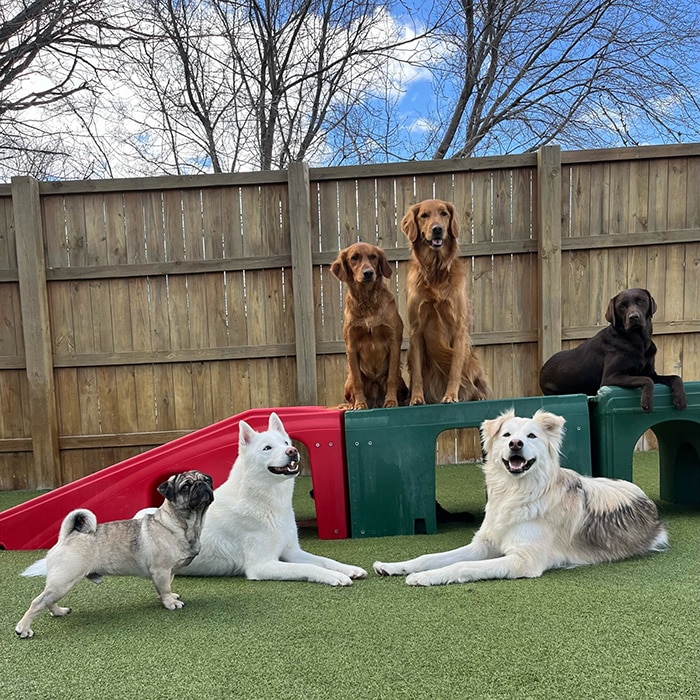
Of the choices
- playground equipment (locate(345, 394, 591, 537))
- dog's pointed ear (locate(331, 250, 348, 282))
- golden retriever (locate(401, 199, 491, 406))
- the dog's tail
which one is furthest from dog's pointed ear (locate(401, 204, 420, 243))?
the dog's tail

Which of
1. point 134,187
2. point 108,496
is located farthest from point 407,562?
point 134,187

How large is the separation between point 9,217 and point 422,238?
4.03 m

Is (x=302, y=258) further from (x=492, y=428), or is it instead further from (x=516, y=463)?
(x=516, y=463)

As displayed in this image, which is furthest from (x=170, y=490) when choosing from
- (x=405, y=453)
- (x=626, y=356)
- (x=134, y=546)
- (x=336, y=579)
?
(x=626, y=356)

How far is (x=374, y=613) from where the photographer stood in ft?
6.93

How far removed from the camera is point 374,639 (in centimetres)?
188

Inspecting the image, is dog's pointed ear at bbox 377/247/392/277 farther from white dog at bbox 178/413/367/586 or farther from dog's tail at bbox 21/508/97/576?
dog's tail at bbox 21/508/97/576

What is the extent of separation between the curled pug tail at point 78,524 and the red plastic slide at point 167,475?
46.3 inches

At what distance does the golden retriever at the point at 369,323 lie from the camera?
143 inches

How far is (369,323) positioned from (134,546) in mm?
2032

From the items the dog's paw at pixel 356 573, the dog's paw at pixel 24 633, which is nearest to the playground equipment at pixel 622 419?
the dog's paw at pixel 356 573

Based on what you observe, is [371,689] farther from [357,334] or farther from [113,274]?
[113,274]

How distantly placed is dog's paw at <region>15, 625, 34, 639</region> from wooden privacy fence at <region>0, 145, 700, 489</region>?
318 centimetres

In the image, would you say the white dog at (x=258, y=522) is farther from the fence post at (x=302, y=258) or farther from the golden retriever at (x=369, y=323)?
the fence post at (x=302, y=258)
